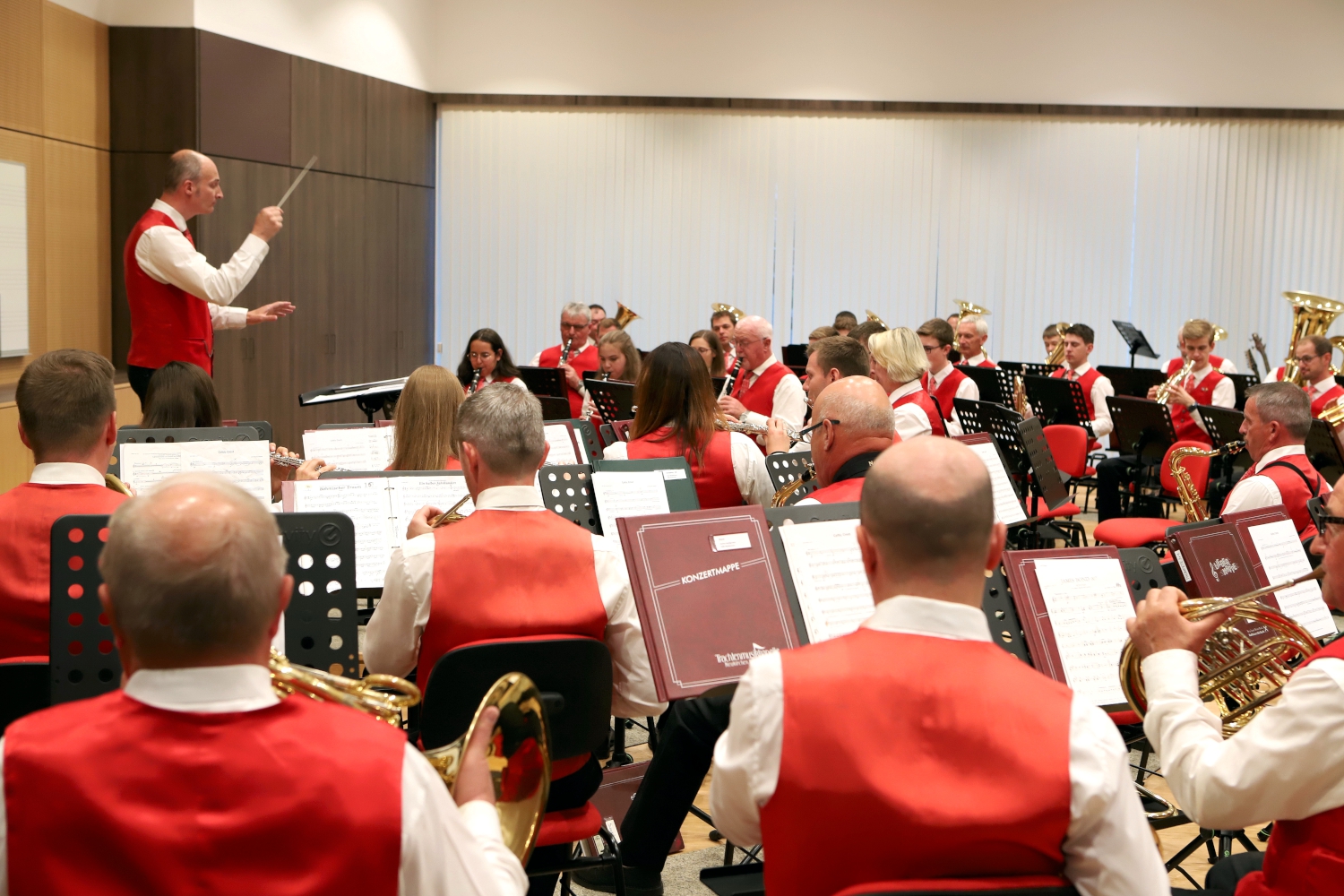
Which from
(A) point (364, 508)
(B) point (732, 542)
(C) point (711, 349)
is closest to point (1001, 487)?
(B) point (732, 542)

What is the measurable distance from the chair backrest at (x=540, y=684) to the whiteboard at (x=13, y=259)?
17.2ft

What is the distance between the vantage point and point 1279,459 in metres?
4.10

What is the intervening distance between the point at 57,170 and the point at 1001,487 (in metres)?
5.85

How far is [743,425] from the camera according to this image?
505cm

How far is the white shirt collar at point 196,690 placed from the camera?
3.79 ft

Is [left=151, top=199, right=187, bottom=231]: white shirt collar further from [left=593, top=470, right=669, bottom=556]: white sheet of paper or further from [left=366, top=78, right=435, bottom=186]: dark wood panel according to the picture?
[left=366, top=78, right=435, bottom=186]: dark wood panel

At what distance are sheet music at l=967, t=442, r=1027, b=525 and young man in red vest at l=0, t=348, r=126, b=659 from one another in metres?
2.71

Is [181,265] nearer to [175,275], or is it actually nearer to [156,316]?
[175,275]

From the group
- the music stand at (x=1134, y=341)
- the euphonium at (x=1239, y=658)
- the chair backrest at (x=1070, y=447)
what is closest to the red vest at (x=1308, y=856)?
the euphonium at (x=1239, y=658)

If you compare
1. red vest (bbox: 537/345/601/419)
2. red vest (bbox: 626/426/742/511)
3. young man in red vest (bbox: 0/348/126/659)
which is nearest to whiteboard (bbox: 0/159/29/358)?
red vest (bbox: 537/345/601/419)

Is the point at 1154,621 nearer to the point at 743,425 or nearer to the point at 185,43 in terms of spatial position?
the point at 743,425

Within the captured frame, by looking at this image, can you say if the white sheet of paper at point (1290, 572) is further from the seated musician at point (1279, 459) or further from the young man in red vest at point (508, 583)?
the young man in red vest at point (508, 583)

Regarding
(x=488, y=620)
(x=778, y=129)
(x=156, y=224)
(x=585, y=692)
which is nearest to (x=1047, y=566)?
(x=585, y=692)

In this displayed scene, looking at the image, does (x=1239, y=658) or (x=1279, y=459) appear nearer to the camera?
(x=1239, y=658)
